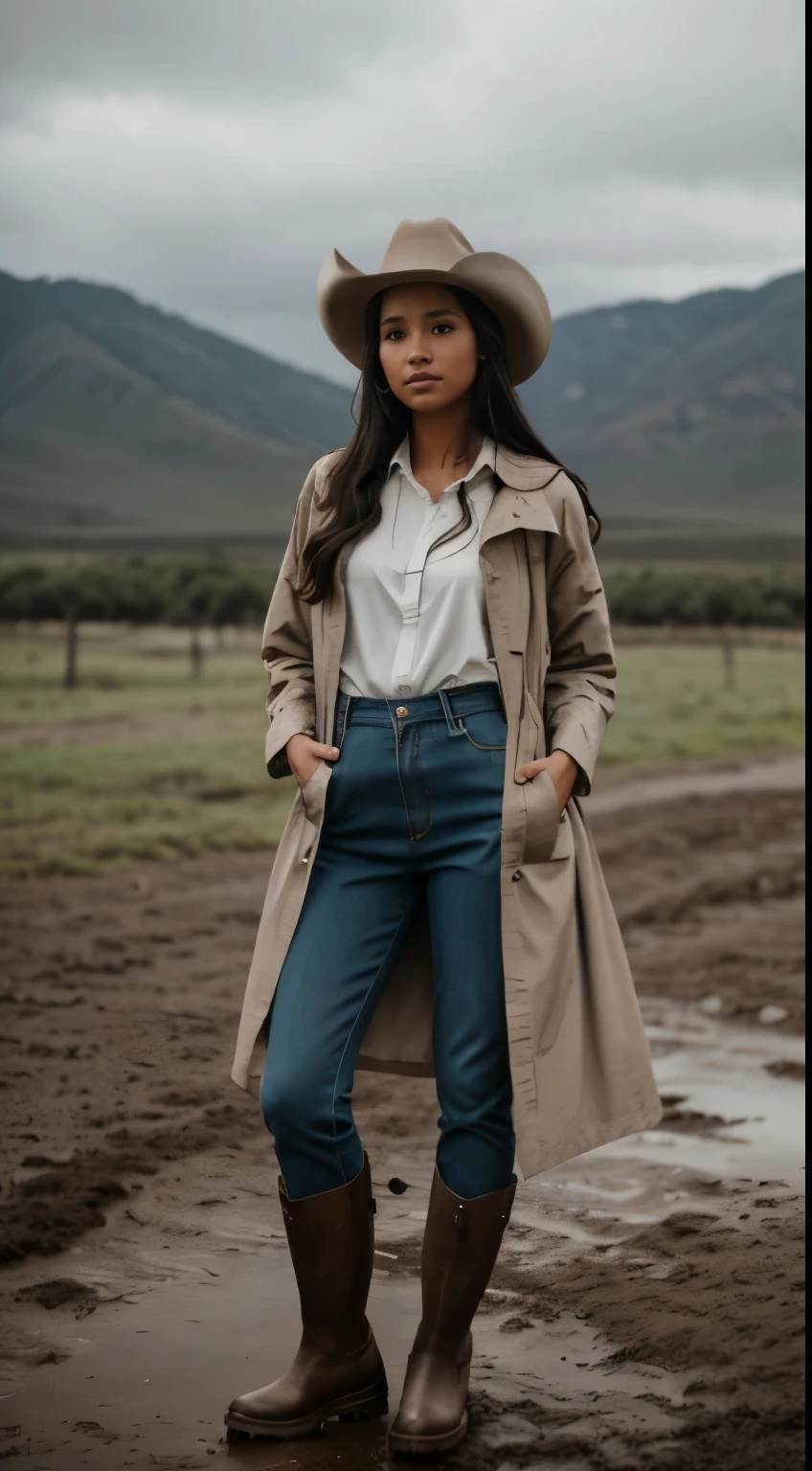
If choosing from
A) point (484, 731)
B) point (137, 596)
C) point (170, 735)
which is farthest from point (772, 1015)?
point (137, 596)

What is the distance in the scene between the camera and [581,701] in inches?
90.9

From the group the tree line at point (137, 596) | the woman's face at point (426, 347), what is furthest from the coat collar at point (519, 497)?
the tree line at point (137, 596)

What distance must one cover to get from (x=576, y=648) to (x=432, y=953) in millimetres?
513

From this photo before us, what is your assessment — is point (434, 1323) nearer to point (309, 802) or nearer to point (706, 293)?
point (309, 802)

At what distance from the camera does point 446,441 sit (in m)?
2.30

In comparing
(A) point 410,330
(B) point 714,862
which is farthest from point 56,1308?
(B) point 714,862

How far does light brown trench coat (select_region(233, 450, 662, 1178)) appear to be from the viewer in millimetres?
2135

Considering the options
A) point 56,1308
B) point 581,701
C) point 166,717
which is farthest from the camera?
point 166,717

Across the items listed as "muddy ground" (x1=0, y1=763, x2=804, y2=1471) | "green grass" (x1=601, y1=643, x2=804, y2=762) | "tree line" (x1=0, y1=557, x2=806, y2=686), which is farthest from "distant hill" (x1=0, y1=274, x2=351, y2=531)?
"muddy ground" (x1=0, y1=763, x2=804, y2=1471)

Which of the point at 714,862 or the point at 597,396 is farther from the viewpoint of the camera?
the point at 597,396

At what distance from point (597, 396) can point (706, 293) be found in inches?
576

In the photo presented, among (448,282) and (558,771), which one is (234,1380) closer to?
(558,771)

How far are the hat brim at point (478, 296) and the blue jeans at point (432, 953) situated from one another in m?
0.54

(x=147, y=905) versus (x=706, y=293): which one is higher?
(x=706, y=293)
